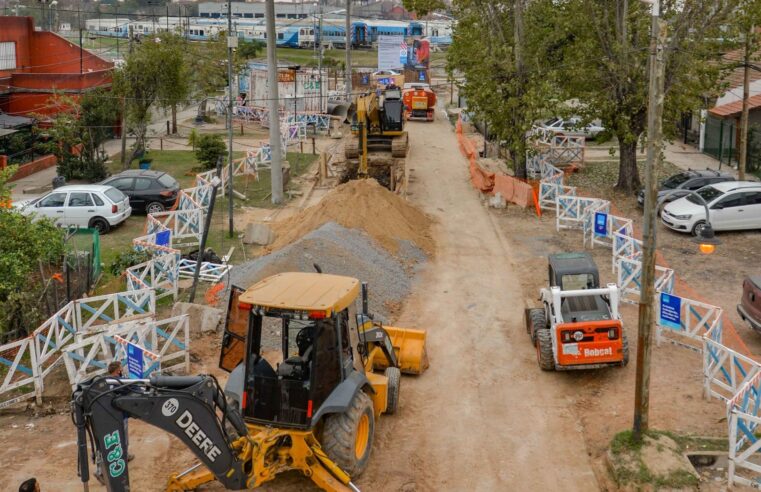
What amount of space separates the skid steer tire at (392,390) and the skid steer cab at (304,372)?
1.53m

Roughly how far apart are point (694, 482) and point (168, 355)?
28.6ft

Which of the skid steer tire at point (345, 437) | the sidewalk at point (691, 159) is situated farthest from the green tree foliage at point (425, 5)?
the skid steer tire at point (345, 437)

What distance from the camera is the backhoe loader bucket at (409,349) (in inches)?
597

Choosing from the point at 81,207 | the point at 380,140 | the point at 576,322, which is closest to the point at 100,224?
the point at 81,207

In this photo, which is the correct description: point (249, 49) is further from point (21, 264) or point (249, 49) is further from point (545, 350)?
point (545, 350)

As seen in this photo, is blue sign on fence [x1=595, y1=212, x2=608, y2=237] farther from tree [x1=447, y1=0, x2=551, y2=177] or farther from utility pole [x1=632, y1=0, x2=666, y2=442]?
utility pole [x1=632, y1=0, x2=666, y2=442]

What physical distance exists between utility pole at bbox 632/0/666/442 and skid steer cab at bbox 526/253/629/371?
2.29m

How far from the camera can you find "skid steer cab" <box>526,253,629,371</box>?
574 inches

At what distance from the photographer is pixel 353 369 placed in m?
11.5

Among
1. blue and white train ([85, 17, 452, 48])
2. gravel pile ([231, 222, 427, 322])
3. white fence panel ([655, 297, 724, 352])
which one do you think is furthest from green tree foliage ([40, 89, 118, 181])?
blue and white train ([85, 17, 452, 48])

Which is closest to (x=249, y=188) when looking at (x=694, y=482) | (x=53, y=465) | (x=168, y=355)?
(x=168, y=355)

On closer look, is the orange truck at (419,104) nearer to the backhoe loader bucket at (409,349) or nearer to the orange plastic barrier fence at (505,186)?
the orange plastic barrier fence at (505,186)

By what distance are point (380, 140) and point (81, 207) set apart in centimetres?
1326

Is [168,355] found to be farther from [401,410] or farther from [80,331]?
[401,410]
